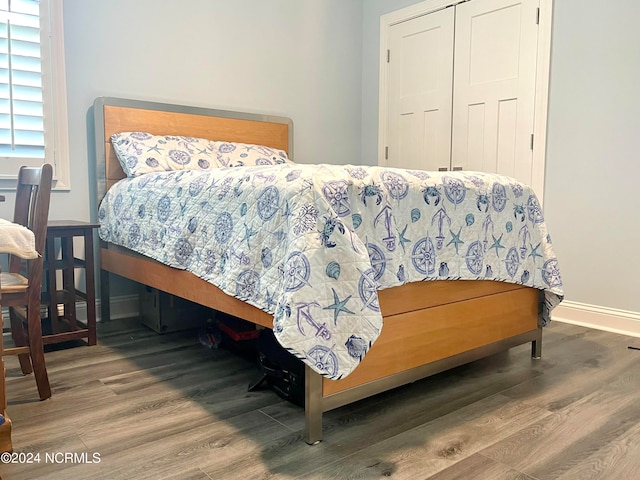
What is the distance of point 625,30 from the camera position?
261 centimetres

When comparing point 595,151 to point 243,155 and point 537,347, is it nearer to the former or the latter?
point 537,347

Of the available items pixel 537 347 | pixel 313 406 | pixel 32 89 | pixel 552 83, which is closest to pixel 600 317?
pixel 537 347

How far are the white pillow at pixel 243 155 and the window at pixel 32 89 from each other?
0.82m

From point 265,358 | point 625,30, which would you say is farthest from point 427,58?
point 265,358

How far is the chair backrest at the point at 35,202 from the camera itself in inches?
64.6

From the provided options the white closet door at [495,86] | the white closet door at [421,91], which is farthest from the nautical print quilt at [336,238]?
the white closet door at [421,91]

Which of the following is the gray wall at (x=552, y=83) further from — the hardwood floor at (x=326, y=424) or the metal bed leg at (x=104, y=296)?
the hardwood floor at (x=326, y=424)

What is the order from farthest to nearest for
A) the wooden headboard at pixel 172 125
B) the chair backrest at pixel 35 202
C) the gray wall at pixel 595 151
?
the wooden headboard at pixel 172 125 → the gray wall at pixel 595 151 → the chair backrest at pixel 35 202

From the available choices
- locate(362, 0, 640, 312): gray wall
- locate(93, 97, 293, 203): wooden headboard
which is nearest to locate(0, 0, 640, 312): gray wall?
locate(362, 0, 640, 312): gray wall

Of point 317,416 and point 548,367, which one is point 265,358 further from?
point 548,367

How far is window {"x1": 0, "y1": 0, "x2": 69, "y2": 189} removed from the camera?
2.51 meters

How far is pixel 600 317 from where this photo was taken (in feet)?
9.10

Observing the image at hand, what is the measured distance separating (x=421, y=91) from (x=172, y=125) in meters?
1.81

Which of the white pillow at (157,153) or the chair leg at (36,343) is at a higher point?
the white pillow at (157,153)
